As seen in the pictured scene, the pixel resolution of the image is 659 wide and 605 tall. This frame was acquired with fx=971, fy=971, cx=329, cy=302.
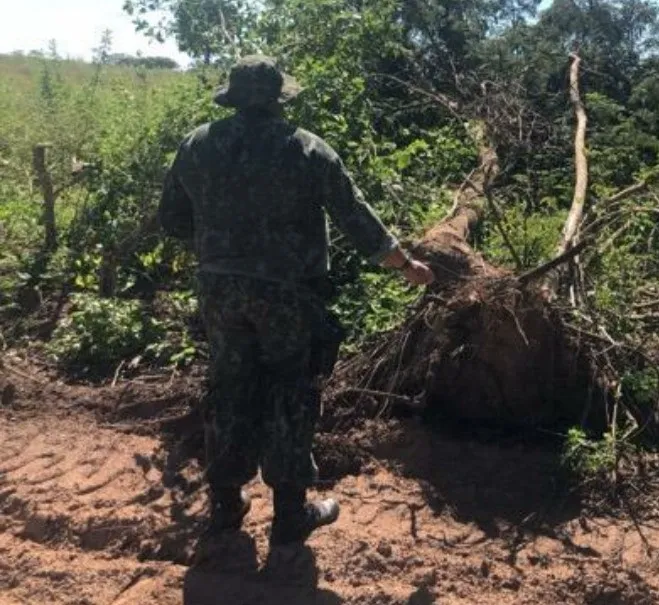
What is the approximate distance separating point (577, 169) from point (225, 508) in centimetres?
346

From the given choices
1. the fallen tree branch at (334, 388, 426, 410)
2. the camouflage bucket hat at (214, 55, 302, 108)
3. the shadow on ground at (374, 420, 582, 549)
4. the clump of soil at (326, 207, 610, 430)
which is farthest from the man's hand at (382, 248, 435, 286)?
the shadow on ground at (374, 420, 582, 549)

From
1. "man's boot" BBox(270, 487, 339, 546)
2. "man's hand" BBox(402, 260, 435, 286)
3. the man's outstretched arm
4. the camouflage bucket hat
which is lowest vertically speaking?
"man's boot" BBox(270, 487, 339, 546)

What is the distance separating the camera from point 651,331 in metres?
4.96

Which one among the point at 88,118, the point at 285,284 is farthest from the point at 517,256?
the point at 88,118

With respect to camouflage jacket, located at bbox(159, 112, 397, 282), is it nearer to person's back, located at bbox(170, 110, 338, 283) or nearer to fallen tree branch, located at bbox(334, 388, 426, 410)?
person's back, located at bbox(170, 110, 338, 283)

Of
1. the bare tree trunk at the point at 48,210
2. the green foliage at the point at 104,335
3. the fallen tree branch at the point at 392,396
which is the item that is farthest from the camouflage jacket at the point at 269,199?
the bare tree trunk at the point at 48,210

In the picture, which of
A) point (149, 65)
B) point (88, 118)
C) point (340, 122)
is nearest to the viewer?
point (340, 122)

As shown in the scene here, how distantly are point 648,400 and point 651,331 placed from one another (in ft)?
2.03

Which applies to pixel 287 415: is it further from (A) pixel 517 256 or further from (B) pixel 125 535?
(A) pixel 517 256

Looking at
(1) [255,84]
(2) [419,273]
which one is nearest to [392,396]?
(2) [419,273]

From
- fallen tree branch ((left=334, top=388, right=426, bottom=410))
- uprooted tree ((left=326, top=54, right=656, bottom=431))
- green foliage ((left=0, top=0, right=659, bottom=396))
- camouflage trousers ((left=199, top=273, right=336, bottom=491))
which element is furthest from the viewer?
green foliage ((left=0, top=0, right=659, bottom=396))

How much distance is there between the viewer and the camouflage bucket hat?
3715 millimetres

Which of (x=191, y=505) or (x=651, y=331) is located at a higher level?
(x=651, y=331)

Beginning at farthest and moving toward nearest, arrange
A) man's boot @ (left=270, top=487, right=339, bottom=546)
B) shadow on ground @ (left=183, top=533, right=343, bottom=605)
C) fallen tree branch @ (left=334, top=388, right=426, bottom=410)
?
fallen tree branch @ (left=334, top=388, right=426, bottom=410) < man's boot @ (left=270, top=487, right=339, bottom=546) < shadow on ground @ (left=183, top=533, right=343, bottom=605)
